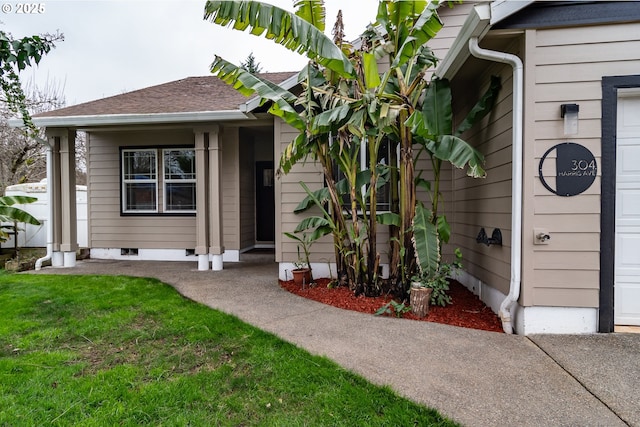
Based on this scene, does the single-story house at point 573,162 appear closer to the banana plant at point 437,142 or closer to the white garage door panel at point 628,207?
the white garage door panel at point 628,207

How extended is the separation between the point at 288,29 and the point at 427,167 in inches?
122

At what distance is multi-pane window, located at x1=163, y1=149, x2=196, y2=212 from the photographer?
7699 millimetres

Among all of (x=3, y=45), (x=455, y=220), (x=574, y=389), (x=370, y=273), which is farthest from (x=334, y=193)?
(x=3, y=45)

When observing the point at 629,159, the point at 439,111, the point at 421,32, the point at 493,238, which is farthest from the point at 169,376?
the point at 629,159

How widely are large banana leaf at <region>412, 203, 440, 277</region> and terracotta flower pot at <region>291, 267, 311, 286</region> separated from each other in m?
1.98

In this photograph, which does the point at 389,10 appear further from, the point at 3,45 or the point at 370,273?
the point at 3,45

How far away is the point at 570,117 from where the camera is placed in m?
3.24

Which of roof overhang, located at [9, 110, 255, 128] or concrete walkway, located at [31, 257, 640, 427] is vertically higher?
roof overhang, located at [9, 110, 255, 128]

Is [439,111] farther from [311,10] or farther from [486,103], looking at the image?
[311,10]

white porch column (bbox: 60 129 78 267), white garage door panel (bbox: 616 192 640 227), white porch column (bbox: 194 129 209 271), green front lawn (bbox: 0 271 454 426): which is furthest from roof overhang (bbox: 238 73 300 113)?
white garage door panel (bbox: 616 192 640 227)

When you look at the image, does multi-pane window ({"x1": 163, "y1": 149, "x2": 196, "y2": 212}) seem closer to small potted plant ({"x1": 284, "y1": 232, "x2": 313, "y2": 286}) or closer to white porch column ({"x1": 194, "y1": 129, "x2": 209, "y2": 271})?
white porch column ({"x1": 194, "y1": 129, "x2": 209, "y2": 271})

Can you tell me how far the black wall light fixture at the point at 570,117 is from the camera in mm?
3236

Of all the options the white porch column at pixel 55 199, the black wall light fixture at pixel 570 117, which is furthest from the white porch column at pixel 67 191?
the black wall light fixture at pixel 570 117

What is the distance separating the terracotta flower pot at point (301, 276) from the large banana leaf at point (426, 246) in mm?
1976
